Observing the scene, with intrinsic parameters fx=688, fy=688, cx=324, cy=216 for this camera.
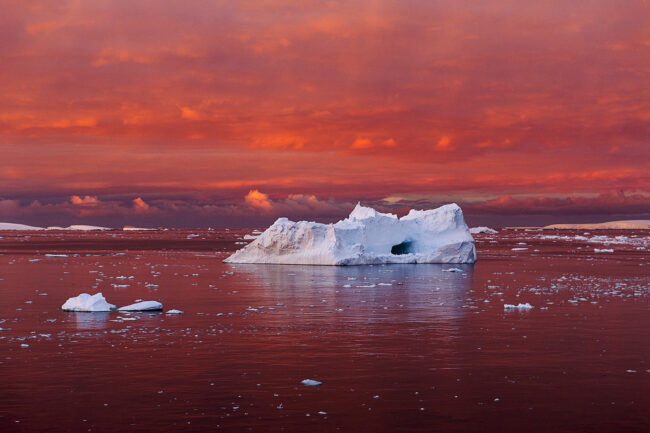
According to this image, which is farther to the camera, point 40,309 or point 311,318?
point 40,309

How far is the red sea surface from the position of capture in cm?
1076

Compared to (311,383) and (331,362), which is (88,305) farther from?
(311,383)

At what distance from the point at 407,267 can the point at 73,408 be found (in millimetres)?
34677

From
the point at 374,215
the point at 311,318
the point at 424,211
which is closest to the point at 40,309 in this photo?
the point at 311,318

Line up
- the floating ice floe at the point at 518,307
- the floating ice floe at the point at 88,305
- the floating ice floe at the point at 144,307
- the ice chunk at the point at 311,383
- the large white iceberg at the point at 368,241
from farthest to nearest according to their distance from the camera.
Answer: the large white iceberg at the point at 368,241
the floating ice floe at the point at 518,307
the floating ice floe at the point at 144,307
the floating ice floe at the point at 88,305
the ice chunk at the point at 311,383

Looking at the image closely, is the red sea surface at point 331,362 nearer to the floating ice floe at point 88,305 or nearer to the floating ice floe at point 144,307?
the floating ice floe at point 88,305

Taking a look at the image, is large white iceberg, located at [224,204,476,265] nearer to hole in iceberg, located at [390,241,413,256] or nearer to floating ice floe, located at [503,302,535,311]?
hole in iceberg, located at [390,241,413,256]

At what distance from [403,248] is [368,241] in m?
4.70

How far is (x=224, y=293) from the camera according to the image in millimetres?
28281

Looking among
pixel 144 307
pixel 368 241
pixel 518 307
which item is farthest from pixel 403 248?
pixel 144 307

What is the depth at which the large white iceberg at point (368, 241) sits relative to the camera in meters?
45.1

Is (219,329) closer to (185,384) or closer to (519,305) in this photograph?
(185,384)

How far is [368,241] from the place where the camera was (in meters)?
48.2

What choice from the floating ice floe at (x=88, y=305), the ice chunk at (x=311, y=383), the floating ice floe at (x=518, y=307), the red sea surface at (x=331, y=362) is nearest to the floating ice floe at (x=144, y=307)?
the floating ice floe at (x=88, y=305)
